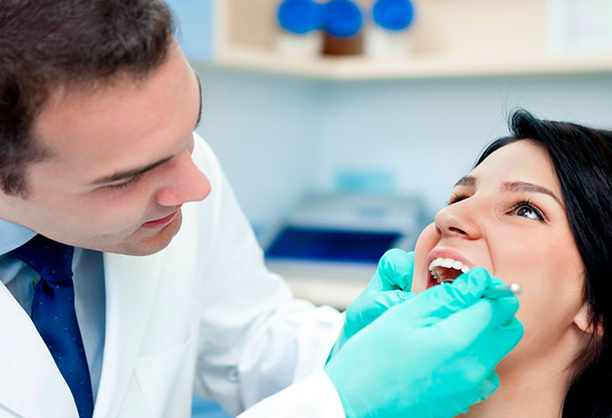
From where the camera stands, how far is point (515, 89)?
8.53 ft

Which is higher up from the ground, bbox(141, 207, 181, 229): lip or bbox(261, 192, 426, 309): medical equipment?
bbox(141, 207, 181, 229): lip

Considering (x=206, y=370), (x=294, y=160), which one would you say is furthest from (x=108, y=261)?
(x=294, y=160)

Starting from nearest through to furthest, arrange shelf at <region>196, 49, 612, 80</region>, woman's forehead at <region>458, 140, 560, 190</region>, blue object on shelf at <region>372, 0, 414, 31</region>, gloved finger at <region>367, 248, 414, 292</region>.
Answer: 1. woman's forehead at <region>458, 140, 560, 190</region>
2. gloved finger at <region>367, 248, 414, 292</region>
3. shelf at <region>196, 49, 612, 80</region>
4. blue object on shelf at <region>372, 0, 414, 31</region>

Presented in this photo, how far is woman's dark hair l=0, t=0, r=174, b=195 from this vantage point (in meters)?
0.85

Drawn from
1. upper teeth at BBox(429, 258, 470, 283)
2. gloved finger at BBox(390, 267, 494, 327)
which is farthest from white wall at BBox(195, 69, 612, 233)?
gloved finger at BBox(390, 267, 494, 327)

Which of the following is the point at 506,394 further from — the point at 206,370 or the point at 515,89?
the point at 515,89

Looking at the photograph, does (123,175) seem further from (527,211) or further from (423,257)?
(527,211)

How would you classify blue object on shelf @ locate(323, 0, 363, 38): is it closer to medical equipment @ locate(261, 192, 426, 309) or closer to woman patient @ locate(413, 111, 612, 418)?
medical equipment @ locate(261, 192, 426, 309)

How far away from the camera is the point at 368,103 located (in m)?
2.92

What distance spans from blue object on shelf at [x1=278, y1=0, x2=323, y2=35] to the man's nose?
1641 millimetres

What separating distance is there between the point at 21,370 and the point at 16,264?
173mm

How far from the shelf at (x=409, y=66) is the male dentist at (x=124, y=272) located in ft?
3.28

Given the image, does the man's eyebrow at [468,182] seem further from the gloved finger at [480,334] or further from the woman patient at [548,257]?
the gloved finger at [480,334]

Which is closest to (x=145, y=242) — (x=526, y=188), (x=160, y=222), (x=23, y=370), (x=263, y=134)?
(x=160, y=222)
